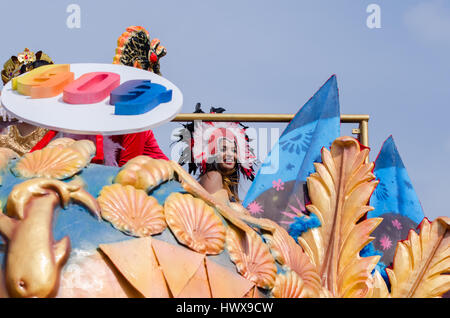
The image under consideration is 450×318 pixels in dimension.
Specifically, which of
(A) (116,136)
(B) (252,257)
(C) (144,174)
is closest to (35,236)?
(C) (144,174)

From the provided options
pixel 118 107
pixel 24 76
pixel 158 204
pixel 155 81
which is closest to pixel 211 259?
pixel 158 204

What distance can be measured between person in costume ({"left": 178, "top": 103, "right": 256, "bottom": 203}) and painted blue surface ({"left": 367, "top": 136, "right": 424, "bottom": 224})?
1016 mm

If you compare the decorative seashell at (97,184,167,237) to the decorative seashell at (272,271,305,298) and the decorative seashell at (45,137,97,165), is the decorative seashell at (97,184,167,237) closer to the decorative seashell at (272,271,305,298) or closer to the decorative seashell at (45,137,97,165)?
the decorative seashell at (45,137,97,165)

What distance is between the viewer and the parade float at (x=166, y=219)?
3.09 metres

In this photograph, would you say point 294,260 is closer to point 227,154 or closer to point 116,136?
point 227,154

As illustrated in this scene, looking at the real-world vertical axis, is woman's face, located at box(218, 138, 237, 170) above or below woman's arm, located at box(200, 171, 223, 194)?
above

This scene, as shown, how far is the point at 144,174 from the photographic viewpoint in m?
3.61

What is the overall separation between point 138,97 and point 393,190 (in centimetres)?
218

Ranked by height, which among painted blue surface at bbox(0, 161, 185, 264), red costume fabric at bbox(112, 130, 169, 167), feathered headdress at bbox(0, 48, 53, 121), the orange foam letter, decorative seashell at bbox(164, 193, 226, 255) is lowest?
red costume fabric at bbox(112, 130, 169, 167)

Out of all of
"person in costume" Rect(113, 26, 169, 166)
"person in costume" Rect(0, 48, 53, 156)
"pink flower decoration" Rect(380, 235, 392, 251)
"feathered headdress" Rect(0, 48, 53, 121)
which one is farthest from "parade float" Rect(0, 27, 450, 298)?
"feathered headdress" Rect(0, 48, 53, 121)

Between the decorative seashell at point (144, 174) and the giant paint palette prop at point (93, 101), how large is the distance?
0.45 metres

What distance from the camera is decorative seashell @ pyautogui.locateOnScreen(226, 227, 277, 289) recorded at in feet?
11.5

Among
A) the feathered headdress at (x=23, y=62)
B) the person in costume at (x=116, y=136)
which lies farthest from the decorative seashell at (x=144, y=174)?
the feathered headdress at (x=23, y=62)

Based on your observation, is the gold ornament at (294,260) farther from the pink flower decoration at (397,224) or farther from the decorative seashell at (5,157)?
the decorative seashell at (5,157)
